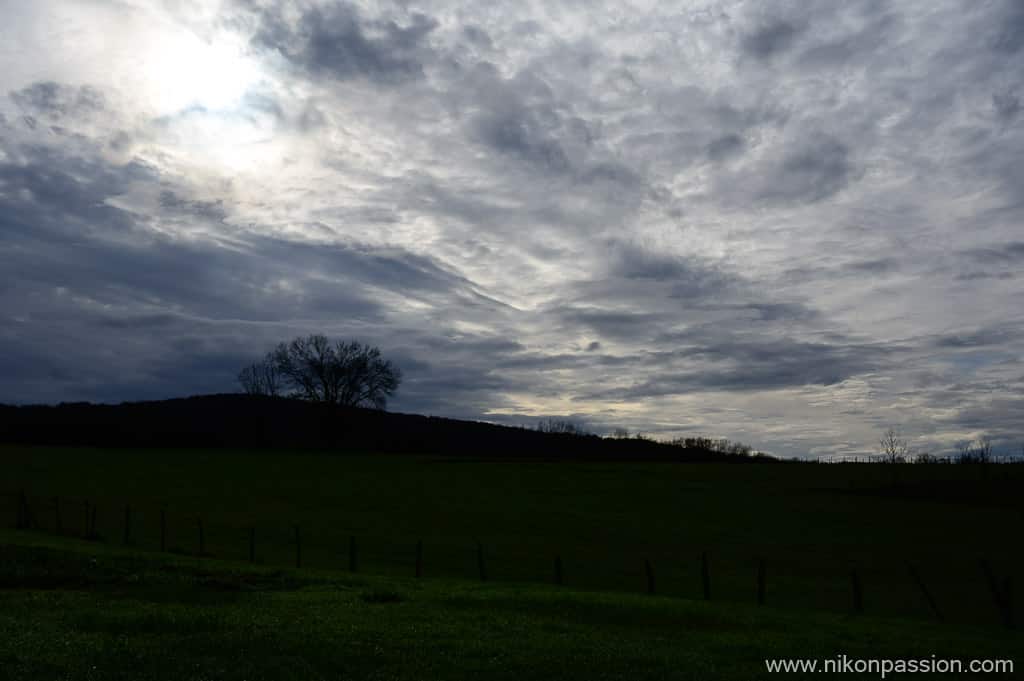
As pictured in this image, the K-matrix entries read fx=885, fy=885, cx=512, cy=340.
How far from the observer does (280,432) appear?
493 feet

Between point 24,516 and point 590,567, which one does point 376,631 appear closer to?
point 590,567

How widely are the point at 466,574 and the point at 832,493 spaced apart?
2259 inches

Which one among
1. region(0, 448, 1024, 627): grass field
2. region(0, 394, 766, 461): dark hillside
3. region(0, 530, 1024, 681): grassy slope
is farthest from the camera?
region(0, 394, 766, 461): dark hillside

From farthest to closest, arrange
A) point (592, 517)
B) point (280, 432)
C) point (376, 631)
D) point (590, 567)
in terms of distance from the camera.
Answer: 1. point (280, 432)
2. point (592, 517)
3. point (590, 567)
4. point (376, 631)

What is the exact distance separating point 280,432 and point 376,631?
131030mm

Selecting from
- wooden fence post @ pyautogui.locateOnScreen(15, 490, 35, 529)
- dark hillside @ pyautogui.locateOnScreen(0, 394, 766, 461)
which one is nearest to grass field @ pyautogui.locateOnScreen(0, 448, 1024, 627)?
wooden fence post @ pyautogui.locateOnScreen(15, 490, 35, 529)

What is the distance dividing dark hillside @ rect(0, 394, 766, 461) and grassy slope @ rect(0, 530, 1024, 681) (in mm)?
103873

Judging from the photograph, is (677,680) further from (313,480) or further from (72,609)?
(313,480)

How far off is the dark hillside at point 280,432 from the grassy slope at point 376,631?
104 m

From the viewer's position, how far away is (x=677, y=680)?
19984mm

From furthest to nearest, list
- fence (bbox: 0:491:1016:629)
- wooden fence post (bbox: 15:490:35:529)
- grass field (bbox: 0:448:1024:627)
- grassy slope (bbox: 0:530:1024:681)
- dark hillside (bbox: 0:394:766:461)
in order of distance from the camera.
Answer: dark hillside (bbox: 0:394:766:461) → wooden fence post (bbox: 15:490:35:529) → grass field (bbox: 0:448:1024:627) → fence (bbox: 0:491:1016:629) → grassy slope (bbox: 0:530:1024:681)

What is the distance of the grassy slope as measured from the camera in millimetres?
20219

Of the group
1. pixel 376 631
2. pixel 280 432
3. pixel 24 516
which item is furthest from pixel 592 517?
pixel 280 432

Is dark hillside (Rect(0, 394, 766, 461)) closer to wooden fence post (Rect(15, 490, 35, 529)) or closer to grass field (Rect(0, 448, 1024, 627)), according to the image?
grass field (Rect(0, 448, 1024, 627))
